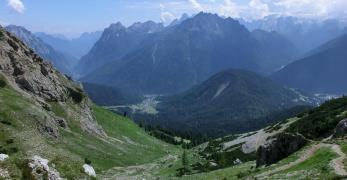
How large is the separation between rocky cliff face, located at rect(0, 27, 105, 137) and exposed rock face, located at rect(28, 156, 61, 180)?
11598 centimetres

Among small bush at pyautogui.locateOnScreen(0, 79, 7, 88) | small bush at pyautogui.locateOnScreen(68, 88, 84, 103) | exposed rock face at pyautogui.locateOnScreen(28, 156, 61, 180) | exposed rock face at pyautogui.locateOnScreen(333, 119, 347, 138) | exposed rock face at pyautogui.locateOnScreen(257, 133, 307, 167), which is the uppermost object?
small bush at pyautogui.locateOnScreen(68, 88, 84, 103)

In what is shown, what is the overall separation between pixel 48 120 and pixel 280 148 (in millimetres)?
88972

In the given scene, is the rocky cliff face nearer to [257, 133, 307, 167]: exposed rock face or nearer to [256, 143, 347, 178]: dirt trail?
[257, 133, 307, 167]: exposed rock face

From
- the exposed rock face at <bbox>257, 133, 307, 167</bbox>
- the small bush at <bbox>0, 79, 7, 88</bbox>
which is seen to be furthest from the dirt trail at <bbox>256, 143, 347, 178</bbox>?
the small bush at <bbox>0, 79, 7, 88</bbox>

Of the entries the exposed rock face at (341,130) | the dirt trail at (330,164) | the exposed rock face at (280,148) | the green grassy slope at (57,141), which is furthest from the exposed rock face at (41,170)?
the green grassy slope at (57,141)

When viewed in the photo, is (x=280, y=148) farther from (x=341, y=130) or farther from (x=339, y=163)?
(x=339, y=163)

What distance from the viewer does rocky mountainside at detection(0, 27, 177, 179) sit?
403 ft

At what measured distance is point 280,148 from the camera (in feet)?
213

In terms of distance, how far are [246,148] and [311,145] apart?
114m

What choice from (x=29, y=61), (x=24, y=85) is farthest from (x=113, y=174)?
(x=29, y=61)

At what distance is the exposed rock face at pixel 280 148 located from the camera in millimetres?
63031

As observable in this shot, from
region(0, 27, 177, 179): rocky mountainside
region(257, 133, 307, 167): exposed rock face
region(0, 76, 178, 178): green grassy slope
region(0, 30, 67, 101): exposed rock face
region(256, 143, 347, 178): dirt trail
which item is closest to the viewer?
region(256, 143, 347, 178): dirt trail

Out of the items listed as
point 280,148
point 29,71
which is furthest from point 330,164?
point 29,71

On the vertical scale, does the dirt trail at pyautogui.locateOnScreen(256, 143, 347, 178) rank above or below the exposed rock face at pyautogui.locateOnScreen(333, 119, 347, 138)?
below
